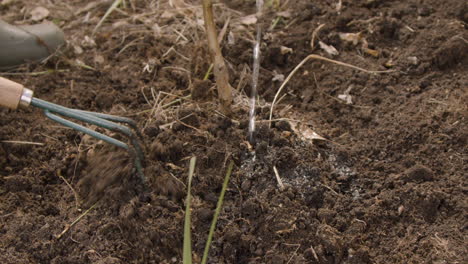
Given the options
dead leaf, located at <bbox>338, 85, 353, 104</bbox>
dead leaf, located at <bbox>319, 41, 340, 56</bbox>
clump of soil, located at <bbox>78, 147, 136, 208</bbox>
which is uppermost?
dead leaf, located at <bbox>319, 41, 340, 56</bbox>

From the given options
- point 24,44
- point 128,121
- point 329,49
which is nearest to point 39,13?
point 24,44

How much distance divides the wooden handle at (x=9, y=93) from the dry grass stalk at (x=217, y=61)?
1.91ft

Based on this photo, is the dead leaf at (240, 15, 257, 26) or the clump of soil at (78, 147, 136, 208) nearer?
the clump of soil at (78, 147, 136, 208)

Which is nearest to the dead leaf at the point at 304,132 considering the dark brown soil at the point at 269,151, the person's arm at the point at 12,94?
the dark brown soil at the point at 269,151

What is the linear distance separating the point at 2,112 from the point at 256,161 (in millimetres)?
941

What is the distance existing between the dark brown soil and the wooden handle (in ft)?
0.97

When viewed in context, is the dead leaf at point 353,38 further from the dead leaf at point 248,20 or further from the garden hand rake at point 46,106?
the garden hand rake at point 46,106

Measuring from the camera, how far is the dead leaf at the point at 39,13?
7.91 feet

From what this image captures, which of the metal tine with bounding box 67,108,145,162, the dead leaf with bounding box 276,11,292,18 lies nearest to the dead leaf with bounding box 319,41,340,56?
the dead leaf with bounding box 276,11,292,18

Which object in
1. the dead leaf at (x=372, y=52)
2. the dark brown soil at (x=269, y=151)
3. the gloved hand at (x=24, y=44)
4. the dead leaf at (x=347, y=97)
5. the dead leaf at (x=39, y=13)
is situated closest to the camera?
the dark brown soil at (x=269, y=151)

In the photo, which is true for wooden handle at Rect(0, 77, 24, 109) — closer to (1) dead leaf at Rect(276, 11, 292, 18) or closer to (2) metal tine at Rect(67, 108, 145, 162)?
(2) metal tine at Rect(67, 108, 145, 162)

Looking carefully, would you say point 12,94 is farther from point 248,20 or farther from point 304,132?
point 248,20

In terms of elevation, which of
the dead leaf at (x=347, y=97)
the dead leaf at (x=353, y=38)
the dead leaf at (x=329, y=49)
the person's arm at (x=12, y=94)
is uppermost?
the person's arm at (x=12, y=94)

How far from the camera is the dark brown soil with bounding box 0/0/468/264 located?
152 centimetres
